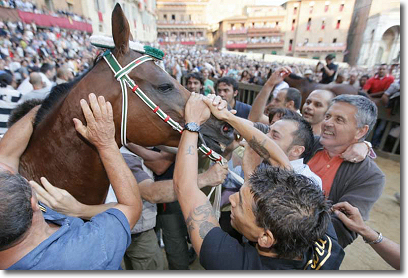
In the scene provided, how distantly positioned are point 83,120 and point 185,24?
57.3 meters

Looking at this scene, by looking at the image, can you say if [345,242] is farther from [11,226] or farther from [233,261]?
[11,226]

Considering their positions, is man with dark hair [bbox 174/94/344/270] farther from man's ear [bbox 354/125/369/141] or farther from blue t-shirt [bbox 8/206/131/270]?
man's ear [bbox 354/125/369/141]

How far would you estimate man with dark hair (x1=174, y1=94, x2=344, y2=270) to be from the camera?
980mm

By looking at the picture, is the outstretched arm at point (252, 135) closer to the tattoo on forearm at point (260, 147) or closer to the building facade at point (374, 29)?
the tattoo on forearm at point (260, 147)

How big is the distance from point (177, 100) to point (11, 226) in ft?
3.63

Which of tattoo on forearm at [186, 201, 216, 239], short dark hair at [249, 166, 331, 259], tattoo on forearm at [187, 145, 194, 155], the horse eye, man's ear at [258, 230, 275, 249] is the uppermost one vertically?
the horse eye

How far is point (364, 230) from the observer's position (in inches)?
60.7

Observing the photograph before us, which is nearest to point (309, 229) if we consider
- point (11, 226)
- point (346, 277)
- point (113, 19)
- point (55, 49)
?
point (346, 277)

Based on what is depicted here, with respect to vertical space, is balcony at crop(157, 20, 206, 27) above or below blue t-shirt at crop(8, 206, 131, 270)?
above

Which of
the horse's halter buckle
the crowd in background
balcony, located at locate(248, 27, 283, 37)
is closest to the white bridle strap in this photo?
the horse's halter buckle

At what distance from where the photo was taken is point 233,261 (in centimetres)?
106

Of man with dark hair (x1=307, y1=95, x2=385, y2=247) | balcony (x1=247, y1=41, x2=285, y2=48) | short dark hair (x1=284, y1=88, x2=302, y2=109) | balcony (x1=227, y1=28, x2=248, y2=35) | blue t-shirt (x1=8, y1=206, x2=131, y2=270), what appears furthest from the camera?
balcony (x1=227, y1=28, x2=248, y2=35)

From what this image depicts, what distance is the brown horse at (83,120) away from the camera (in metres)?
1.39

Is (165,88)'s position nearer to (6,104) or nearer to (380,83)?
(6,104)
